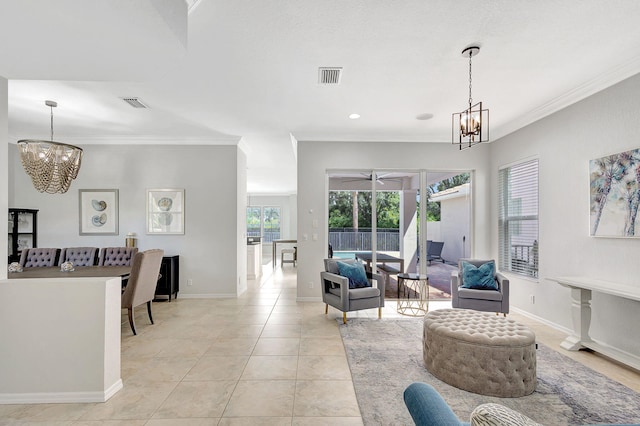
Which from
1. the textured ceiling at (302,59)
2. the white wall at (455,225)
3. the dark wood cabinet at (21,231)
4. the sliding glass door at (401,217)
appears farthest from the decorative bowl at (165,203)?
the white wall at (455,225)

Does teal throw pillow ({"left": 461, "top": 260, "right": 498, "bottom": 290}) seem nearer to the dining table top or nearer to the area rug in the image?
the area rug

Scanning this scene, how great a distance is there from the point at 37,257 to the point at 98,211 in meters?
1.15

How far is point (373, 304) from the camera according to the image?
4.18m

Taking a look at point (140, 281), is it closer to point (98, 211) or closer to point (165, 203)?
point (165, 203)

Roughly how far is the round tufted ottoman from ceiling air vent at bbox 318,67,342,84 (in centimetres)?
260

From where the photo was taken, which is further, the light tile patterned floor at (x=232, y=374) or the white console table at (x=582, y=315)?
the white console table at (x=582, y=315)

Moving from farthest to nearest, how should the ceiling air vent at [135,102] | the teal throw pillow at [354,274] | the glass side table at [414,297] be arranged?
the glass side table at [414,297] < the teal throw pillow at [354,274] < the ceiling air vent at [135,102]

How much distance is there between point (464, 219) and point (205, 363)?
4.67m

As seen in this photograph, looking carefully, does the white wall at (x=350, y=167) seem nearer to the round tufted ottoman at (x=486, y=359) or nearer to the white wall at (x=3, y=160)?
the round tufted ottoman at (x=486, y=359)

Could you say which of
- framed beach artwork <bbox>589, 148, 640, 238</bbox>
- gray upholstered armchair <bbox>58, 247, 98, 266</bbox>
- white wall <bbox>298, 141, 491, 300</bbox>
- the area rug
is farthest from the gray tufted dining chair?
framed beach artwork <bbox>589, 148, 640, 238</bbox>

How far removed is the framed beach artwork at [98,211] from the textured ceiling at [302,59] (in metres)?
1.22

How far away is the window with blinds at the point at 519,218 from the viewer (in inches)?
172

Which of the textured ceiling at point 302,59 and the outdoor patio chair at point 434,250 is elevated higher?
the textured ceiling at point 302,59

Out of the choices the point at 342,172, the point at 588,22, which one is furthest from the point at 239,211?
the point at 588,22
